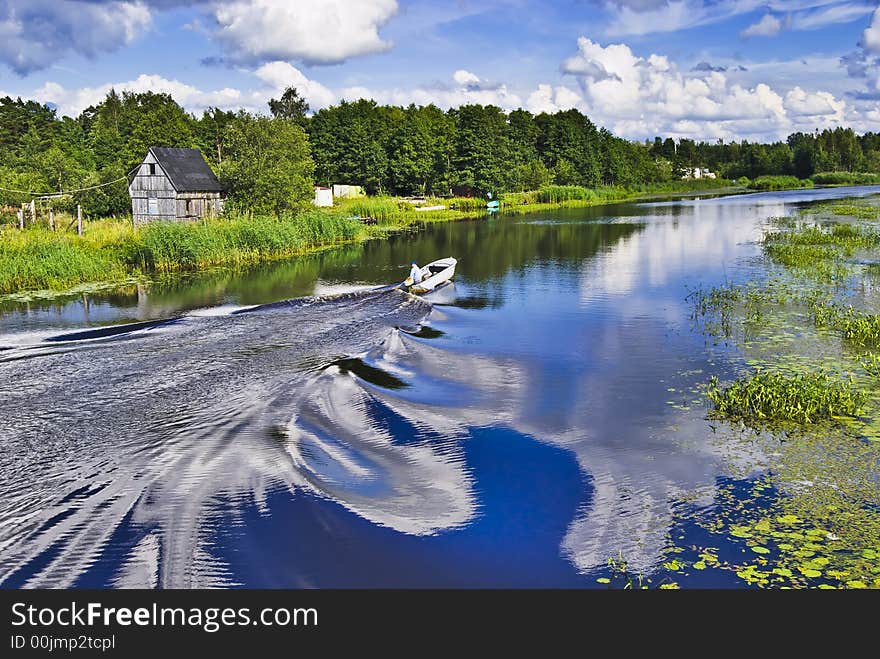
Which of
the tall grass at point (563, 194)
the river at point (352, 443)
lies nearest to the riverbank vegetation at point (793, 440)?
the river at point (352, 443)

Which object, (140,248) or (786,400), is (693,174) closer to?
(140,248)

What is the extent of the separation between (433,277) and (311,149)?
63.6m

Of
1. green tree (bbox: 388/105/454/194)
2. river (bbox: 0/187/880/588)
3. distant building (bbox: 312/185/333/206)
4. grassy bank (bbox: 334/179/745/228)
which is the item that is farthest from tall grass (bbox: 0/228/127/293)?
green tree (bbox: 388/105/454/194)

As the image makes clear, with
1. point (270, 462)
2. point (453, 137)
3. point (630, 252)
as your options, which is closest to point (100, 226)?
point (630, 252)

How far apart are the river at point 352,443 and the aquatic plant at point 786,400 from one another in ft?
2.42

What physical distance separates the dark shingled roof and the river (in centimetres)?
2917

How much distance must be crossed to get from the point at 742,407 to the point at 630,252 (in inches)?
1287

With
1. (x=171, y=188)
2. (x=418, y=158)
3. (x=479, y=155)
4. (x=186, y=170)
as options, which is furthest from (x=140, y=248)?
(x=479, y=155)

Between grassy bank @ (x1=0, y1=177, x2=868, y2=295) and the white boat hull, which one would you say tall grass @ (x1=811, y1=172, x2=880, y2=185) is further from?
the white boat hull

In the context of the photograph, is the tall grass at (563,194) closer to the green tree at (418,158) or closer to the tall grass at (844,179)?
the green tree at (418,158)

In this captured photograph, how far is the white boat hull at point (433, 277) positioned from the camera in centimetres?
3270

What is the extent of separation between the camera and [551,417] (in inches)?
662

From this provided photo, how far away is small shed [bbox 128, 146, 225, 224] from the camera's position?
188 ft

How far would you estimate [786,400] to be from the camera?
629 inches
